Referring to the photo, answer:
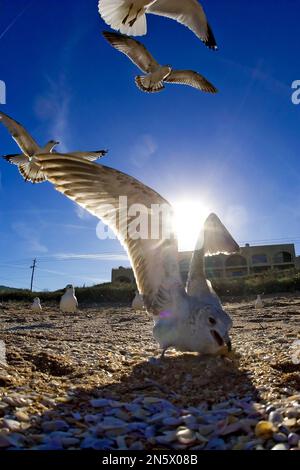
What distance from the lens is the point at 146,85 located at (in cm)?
875

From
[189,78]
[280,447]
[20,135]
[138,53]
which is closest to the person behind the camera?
[280,447]

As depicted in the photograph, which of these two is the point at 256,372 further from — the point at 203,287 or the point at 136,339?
the point at 136,339

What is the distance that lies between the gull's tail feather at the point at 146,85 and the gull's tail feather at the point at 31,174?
2.71 m

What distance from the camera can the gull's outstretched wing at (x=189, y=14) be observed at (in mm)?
8906

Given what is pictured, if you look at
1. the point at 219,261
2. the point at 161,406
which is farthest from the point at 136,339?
the point at 219,261

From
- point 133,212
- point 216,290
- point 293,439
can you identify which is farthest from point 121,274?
point 293,439

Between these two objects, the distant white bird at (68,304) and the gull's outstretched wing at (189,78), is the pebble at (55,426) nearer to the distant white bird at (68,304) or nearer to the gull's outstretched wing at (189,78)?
the gull's outstretched wing at (189,78)

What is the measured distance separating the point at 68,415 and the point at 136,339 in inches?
154

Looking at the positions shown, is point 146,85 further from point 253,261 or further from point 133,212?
point 253,261

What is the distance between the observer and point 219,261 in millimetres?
45219

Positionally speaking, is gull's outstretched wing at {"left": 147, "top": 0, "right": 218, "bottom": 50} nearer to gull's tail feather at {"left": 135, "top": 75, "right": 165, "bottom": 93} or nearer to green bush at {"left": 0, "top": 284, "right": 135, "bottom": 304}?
gull's tail feather at {"left": 135, "top": 75, "right": 165, "bottom": 93}

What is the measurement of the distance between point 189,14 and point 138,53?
4.40 feet

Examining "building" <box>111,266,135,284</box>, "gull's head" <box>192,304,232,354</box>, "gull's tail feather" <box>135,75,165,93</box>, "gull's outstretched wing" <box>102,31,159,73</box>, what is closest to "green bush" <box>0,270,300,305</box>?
"gull's outstretched wing" <box>102,31,159,73</box>

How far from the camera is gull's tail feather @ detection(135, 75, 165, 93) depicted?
341 inches
